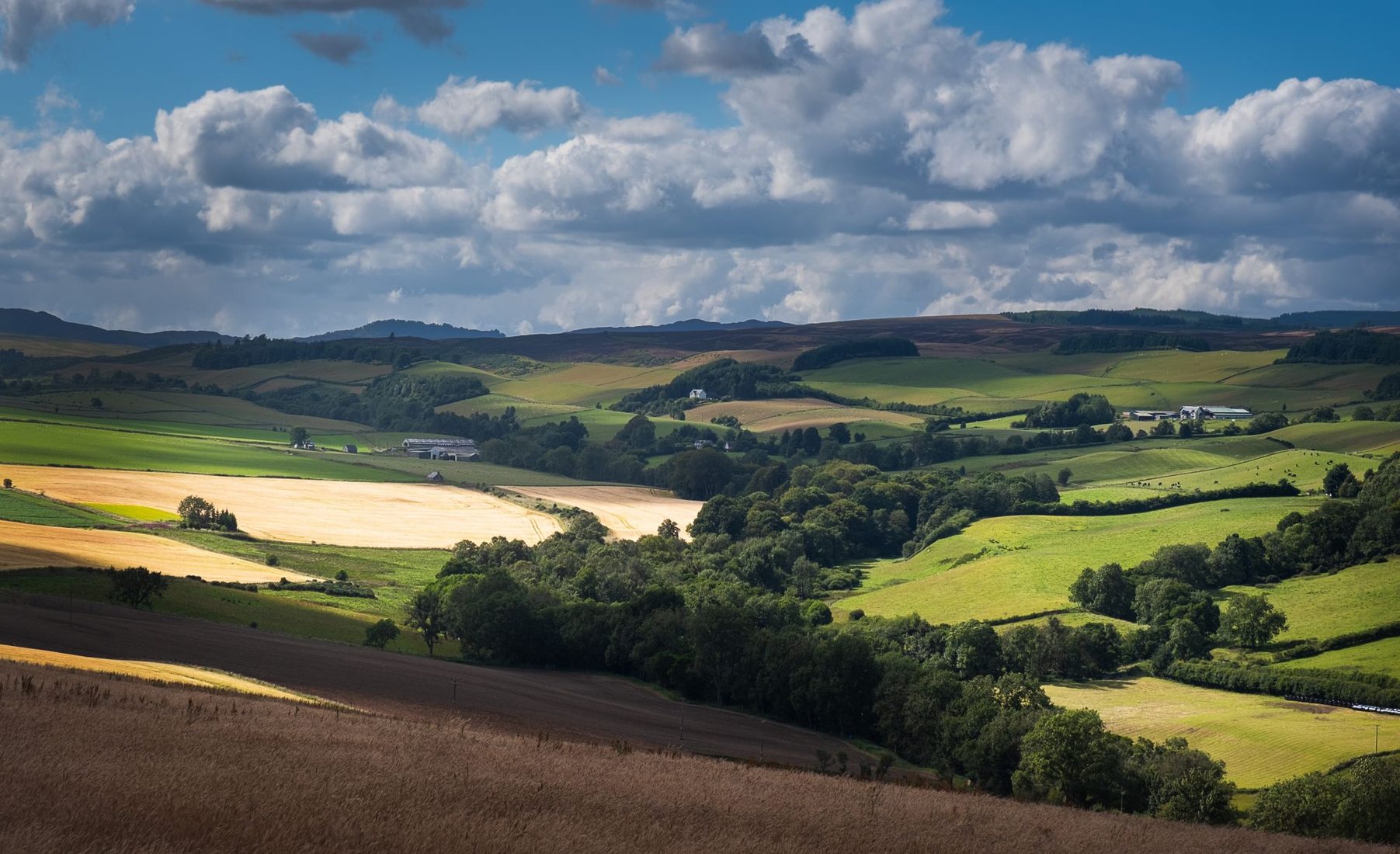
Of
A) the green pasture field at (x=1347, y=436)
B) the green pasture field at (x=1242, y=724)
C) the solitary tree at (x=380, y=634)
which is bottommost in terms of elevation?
the green pasture field at (x=1242, y=724)

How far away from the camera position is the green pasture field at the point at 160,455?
118 meters

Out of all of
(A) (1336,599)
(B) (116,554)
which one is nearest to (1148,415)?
(A) (1336,599)

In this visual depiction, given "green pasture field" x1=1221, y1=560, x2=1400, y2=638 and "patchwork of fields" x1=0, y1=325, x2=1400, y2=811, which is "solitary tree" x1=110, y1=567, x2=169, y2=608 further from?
"green pasture field" x1=1221, y1=560, x2=1400, y2=638

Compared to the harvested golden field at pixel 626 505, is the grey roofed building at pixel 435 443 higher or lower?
higher

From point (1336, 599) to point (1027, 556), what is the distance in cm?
2341

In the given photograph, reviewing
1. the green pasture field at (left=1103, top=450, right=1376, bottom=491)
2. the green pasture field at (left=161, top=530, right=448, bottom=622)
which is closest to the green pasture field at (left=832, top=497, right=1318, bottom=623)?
the green pasture field at (left=1103, top=450, right=1376, bottom=491)

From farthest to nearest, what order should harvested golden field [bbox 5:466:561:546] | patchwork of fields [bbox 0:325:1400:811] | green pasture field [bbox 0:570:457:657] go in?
harvested golden field [bbox 5:466:561:546], patchwork of fields [bbox 0:325:1400:811], green pasture field [bbox 0:570:457:657]

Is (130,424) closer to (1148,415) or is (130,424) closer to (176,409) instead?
(176,409)

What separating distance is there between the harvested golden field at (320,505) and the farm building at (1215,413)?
9206 centimetres

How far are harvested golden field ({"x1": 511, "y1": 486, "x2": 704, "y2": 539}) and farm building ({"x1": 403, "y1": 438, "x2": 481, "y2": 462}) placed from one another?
26.3 m

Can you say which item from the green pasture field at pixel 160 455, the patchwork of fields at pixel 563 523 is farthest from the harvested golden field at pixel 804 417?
the green pasture field at pixel 160 455

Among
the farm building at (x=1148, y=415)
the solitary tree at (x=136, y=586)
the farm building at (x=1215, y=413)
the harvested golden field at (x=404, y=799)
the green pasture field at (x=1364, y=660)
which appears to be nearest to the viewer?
the harvested golden field at (x=404, y=799)

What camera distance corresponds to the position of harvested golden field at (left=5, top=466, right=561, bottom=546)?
10125 centimetres

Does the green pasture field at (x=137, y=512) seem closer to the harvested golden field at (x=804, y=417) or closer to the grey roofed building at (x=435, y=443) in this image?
the grey roofed building at (x=435, y=443)
